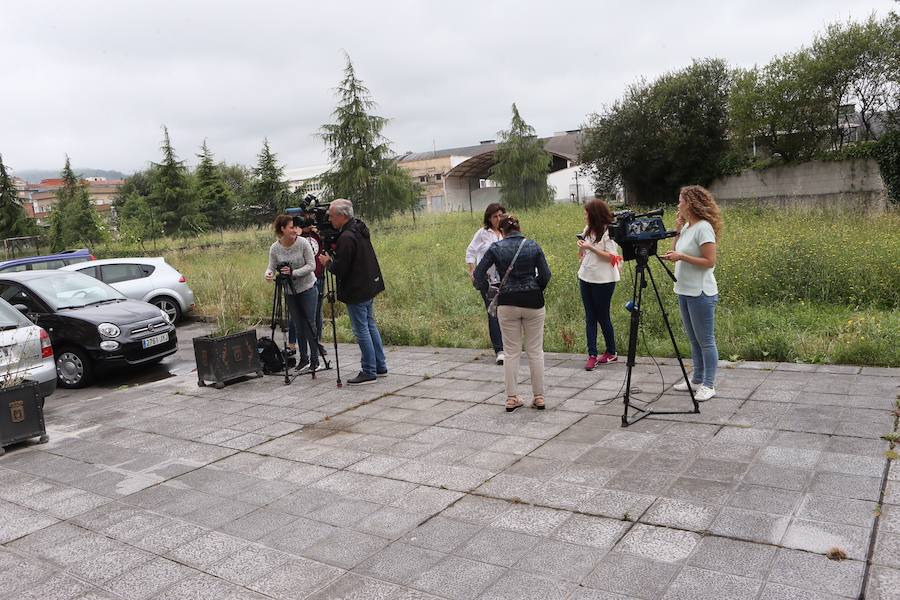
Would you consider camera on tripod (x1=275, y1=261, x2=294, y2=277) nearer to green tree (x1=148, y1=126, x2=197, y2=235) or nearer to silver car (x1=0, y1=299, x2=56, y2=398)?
silver car (x1=0, y1=299, x2=56, y2=398)

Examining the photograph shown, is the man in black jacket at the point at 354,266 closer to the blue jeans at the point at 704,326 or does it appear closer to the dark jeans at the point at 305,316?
the dark jeans at the point at 305,316

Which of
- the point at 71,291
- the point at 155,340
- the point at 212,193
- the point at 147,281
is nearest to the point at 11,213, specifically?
the point at 212,193

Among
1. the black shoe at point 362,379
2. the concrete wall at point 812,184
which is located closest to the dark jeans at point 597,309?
the black shoe at point 362,379

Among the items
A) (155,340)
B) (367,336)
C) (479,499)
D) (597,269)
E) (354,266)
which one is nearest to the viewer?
(479,499)

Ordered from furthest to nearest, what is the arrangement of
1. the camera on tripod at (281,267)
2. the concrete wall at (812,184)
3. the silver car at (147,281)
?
the concrete wall at (812,184) → the silver car at (147,281) → the camera on tripod at (281,267)

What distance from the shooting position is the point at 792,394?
6.00 metres

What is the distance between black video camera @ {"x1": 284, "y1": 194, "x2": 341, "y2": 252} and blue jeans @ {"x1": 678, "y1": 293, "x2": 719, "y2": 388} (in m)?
3.76

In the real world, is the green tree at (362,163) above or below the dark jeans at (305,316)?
above

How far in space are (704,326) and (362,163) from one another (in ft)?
85.6

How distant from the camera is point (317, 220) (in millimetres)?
7949

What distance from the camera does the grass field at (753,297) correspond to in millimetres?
7508

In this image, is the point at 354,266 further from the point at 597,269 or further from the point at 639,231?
the point at 639,231

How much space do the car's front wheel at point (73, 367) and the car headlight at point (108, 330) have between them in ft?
1.23

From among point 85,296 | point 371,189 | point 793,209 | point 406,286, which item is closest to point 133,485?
point 85,296
